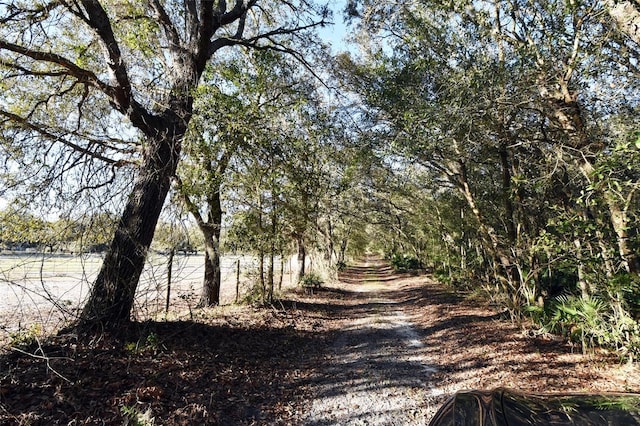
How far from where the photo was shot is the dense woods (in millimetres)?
5234

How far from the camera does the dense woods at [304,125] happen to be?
17.2ft

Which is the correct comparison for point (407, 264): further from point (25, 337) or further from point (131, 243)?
point (25, 337)

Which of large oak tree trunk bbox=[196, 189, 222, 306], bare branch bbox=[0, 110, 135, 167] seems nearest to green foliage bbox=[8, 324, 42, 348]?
bare branch bbox=[0, 110, 135, 167]

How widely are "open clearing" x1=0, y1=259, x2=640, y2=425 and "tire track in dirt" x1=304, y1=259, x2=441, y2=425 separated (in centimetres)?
2

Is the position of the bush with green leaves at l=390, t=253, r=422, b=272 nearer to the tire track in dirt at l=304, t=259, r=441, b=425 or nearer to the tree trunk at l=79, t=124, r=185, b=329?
the tire track in dirt at l=304, t=259, r=441, b=425

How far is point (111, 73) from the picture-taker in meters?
5.37

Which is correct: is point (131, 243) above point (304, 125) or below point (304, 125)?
below

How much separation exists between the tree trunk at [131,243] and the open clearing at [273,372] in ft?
1.16

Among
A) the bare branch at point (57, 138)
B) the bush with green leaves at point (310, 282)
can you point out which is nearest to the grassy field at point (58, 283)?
the bare branch at point (57, 138)

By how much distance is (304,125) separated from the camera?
9211 millimetres

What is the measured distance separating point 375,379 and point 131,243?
4.36 m

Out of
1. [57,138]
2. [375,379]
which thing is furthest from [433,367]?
[57,138]

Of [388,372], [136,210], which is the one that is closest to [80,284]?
[136,210]

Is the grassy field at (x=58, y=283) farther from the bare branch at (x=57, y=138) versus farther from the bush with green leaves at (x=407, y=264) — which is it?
the bush with green leaves at (x=407, y=264)
